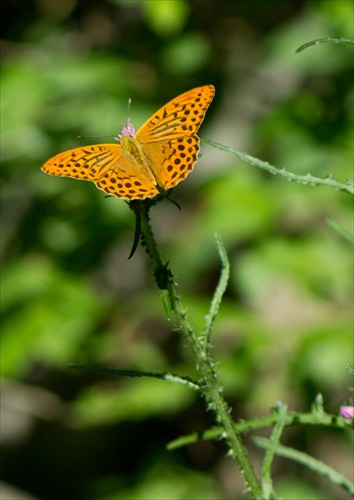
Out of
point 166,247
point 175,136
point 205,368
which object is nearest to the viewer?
point 205,368

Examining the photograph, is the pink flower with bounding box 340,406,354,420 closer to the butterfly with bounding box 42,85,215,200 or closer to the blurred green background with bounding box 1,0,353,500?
the butterfly with bounding box 42,85,215,200

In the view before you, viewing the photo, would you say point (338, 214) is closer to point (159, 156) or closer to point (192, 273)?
point (192, 273)

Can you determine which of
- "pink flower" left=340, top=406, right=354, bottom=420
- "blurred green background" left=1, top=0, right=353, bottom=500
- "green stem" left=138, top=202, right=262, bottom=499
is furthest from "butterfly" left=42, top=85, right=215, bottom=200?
"blurred green background" left=1, top=0, right=353, bottom=500

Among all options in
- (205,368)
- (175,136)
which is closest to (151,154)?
(175,136)

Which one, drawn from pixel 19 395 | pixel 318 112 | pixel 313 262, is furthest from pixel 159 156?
pixel 19 395

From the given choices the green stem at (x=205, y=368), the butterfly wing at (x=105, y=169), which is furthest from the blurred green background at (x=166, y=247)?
the green stem at (x=205, y=368)

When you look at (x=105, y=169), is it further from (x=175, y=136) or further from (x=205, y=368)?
(x=205, y=368)

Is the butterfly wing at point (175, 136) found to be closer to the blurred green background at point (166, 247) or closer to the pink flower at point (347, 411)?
the pink flower at point (347, 411)
